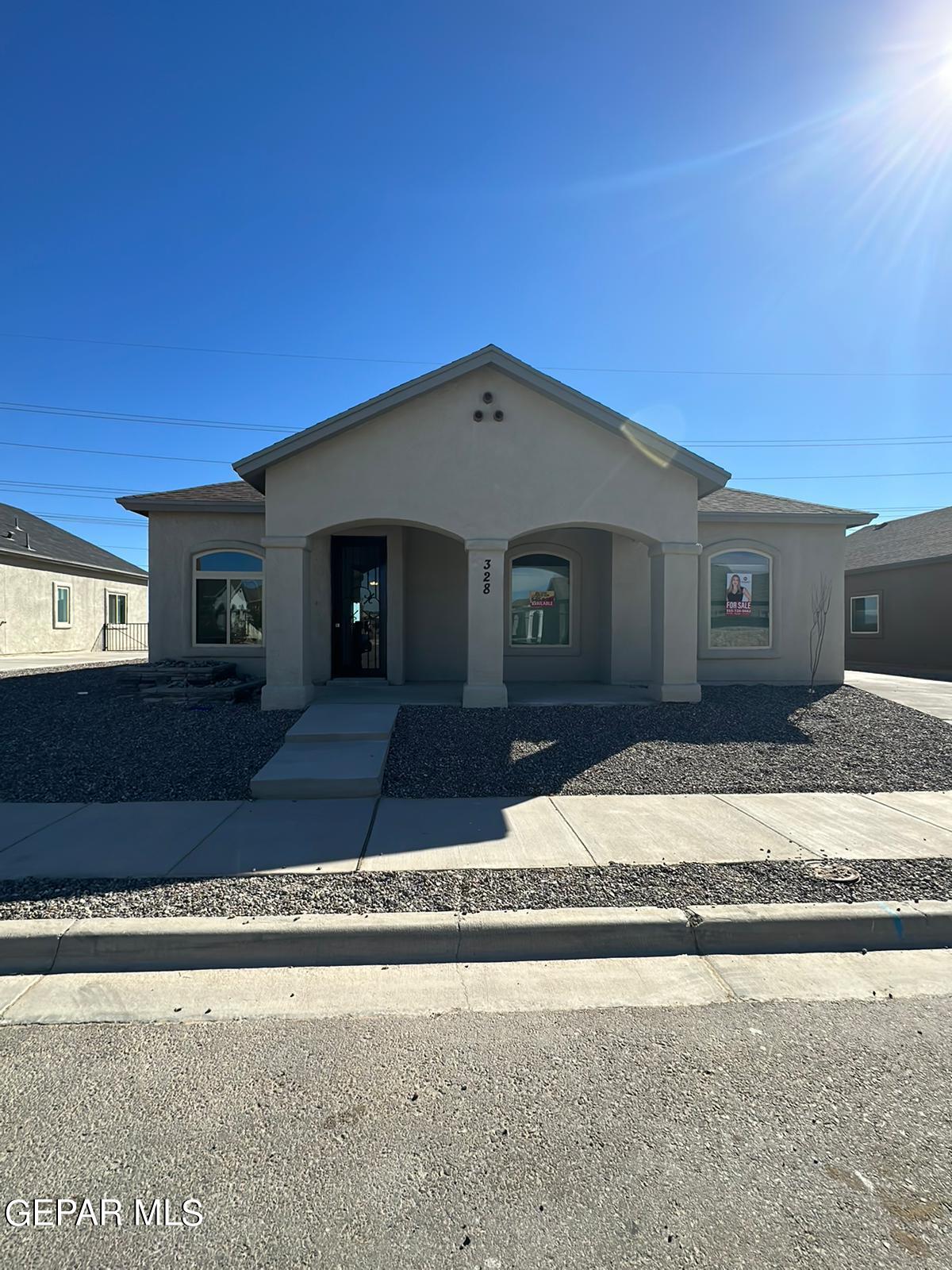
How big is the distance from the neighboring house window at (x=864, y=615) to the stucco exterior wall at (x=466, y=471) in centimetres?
1580

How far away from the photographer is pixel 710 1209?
7.33ft

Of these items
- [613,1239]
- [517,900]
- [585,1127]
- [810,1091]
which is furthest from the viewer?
[517,900]

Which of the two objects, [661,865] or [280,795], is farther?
[280,795]

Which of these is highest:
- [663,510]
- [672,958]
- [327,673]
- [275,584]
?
[663,510]

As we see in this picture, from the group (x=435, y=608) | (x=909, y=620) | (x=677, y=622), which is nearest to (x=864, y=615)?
(x=909, y=620)

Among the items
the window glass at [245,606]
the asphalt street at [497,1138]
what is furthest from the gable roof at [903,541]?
the asphalt street at [497,1138]

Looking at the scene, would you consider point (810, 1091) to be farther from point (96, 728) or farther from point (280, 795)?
point (96, 728)

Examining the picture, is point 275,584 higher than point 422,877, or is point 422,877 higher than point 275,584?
point 275,584

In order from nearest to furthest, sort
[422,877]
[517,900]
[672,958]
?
[672,958]
[517,900]
[422,877]

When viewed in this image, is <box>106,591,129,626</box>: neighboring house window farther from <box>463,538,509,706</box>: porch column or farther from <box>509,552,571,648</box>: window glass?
<box>463,538,509,706</box>: porch column

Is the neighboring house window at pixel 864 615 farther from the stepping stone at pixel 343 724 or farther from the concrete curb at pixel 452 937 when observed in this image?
the concrete curb at pixel 452 937

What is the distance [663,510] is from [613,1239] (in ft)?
32.9

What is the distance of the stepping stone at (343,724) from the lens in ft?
27.3

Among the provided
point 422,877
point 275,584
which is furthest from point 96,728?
point 422,877
